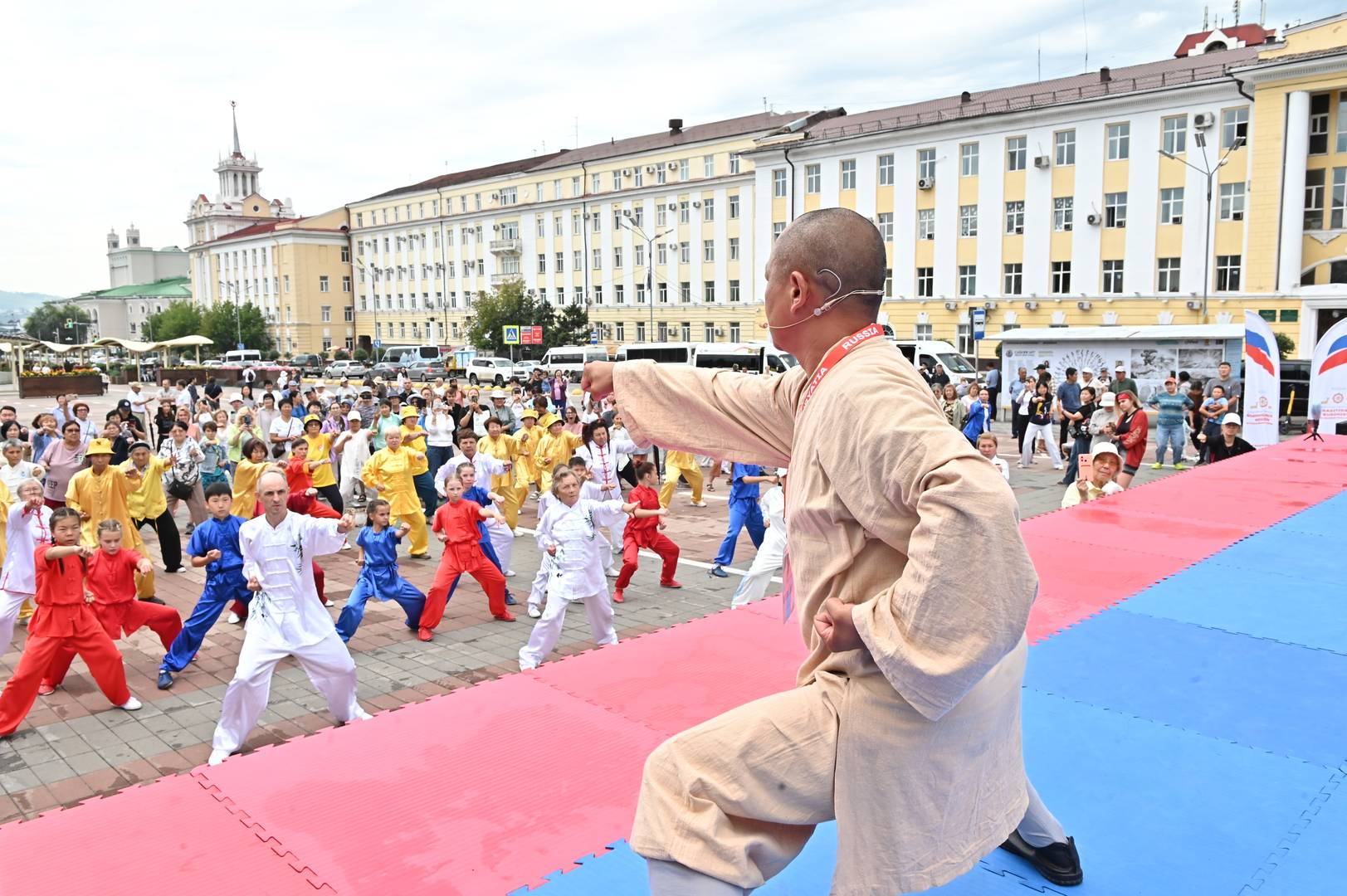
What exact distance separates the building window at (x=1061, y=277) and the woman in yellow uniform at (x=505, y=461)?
111 feet

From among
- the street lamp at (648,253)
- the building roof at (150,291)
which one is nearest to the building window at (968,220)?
the street lamp at (648,253)

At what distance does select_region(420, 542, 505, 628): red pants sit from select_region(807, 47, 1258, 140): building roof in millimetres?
37164

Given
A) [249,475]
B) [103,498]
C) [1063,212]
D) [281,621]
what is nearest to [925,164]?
[1063,212]

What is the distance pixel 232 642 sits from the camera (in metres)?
8.55

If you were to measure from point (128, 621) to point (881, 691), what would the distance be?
23.5ft

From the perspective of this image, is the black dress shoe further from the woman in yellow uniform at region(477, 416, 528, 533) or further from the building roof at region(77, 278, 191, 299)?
the building roof at region(77, 278, 191, 299)

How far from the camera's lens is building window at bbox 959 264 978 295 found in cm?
4350

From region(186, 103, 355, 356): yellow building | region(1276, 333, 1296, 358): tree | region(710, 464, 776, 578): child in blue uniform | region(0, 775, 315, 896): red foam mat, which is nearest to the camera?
region(0, 775, 315, 896): red foam mat

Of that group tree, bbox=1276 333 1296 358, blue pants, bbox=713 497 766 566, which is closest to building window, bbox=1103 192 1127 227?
tree, bbox=1276 333 1296 358

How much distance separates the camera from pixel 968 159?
42.9 meters

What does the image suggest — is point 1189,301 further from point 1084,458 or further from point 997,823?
point 997,823

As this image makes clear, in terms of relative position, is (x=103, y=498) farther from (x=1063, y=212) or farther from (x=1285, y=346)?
(x=1063, y=212)

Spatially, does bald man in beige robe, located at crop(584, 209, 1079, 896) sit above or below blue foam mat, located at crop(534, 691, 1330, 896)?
above

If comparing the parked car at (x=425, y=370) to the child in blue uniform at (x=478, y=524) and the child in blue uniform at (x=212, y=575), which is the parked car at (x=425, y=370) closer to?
the child in blue uniform at (x=478, y=524)
